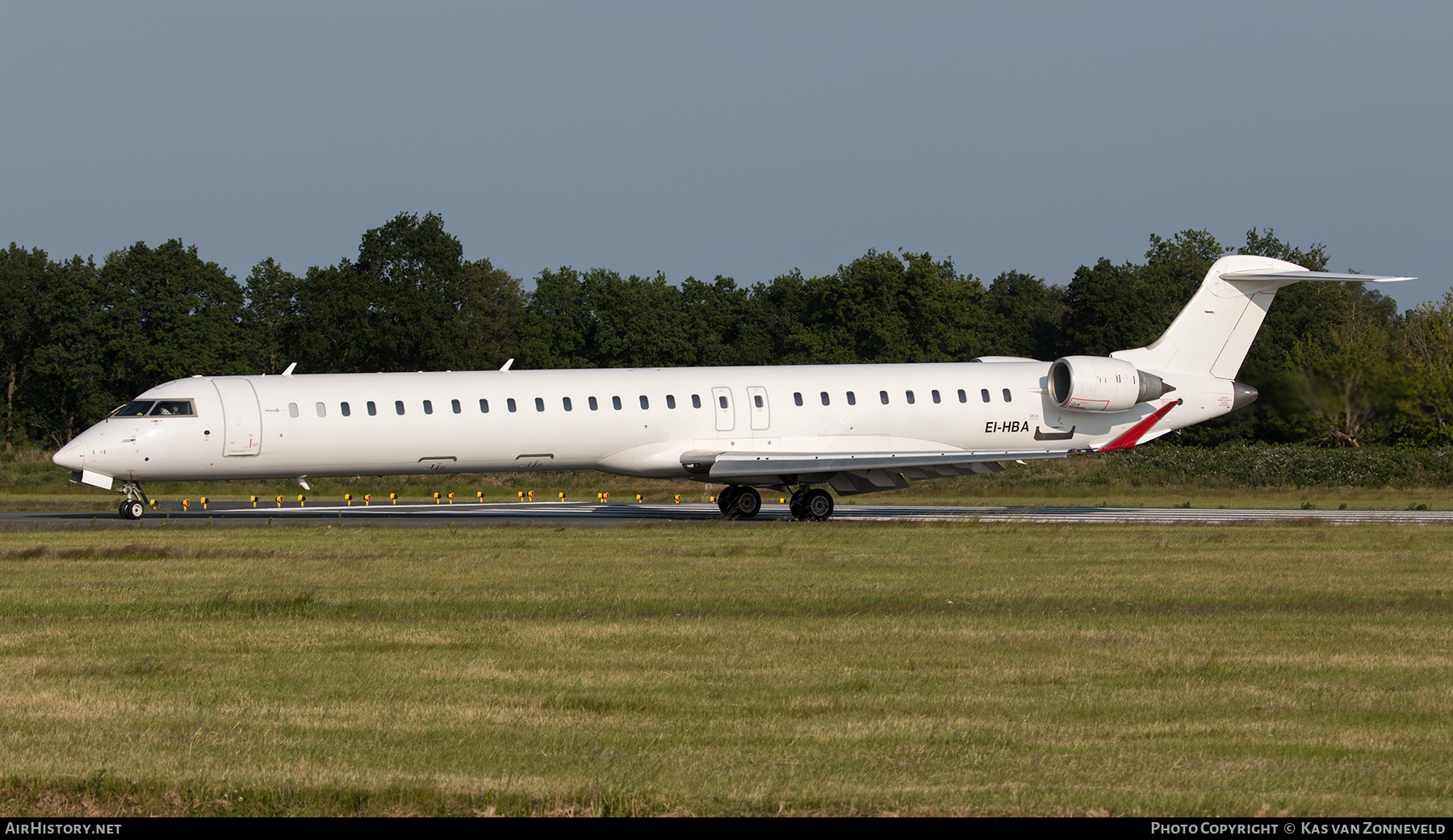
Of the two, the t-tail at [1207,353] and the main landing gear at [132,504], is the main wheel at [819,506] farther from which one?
the main landing gear at [132,504]

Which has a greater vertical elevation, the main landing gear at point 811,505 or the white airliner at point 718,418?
the white airliner at point 718,418

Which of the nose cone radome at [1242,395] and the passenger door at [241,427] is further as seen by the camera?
the nose cone radome at [1242,395]

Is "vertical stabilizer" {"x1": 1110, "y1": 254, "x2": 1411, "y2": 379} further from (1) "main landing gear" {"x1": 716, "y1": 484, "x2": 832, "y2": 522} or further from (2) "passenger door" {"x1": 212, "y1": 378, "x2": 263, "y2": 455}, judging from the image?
(2) "passenger door" {"x1": 212, "y1": 378, "x2": 263, "y2": 455}

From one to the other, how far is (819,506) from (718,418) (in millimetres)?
2639

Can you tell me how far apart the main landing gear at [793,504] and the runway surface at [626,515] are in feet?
1.14

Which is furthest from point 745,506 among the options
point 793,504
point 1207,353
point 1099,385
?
point 1207,353

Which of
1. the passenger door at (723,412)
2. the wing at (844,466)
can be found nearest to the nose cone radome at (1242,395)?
the wing at (844,466)

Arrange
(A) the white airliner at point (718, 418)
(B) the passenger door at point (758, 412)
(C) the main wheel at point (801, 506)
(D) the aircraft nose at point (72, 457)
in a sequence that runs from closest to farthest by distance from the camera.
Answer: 1. (D) the aircraft nose at point (72, 457)
2. (A) the white airliner at point (718, 418)
3. (C) the main wheel at point (801, 506)
4. (B) the passenger door at point (758, 412)

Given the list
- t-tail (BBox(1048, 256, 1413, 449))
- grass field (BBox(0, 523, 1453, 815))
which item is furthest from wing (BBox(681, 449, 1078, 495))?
grass field (BBox(0, 523, 1453, 815))

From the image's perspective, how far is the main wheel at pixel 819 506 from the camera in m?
27.0

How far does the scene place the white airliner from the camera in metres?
25.0

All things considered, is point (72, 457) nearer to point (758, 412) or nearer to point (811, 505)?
point (758, 412)

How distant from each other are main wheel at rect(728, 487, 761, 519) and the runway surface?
0.25m

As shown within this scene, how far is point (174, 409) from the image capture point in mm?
25000
